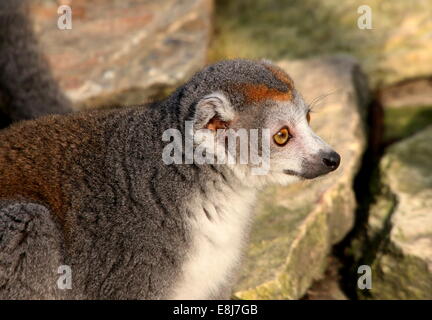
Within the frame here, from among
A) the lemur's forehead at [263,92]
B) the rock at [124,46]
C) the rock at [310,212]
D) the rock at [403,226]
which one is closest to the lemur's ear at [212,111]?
the lemur's forehead at [263,92]

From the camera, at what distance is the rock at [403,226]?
20.7 feet

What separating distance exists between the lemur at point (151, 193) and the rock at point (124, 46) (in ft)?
10.9

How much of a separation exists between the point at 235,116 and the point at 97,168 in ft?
3.62

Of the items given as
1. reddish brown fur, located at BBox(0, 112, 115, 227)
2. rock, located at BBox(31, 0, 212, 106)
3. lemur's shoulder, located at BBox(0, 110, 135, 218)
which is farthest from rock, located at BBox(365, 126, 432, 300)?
rock, located at BBox(31, 0, 212, 106)

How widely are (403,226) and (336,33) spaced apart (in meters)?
4.26

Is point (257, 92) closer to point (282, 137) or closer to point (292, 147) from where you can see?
point (282, 137)

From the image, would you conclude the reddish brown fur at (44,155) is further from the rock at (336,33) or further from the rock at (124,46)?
the rock at (336,33)

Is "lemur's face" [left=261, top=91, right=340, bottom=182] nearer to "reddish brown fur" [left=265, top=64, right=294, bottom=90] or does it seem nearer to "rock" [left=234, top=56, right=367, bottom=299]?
"reddish brown fur" [left=265, top=64, right=294, bottom=90]

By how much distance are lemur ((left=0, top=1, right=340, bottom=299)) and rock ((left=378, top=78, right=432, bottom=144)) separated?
3751 millimetres

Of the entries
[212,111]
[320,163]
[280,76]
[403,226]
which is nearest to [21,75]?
[212,111]

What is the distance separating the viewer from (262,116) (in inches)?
206
